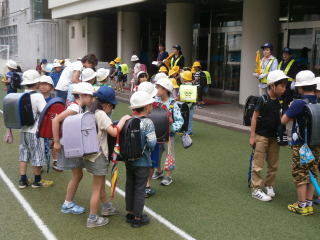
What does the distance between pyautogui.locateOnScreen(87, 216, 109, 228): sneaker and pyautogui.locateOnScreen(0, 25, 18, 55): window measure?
37.8m

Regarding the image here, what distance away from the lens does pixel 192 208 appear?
5.02 m

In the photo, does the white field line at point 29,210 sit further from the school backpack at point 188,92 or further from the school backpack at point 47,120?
the school backpack at point 188,92

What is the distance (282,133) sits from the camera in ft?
16.6

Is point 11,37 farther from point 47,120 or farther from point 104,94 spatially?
point 104,94

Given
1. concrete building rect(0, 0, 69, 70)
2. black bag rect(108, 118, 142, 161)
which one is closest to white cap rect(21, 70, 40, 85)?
black bag rect(108, 118, 142, 161)

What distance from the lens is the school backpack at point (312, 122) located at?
447 cm

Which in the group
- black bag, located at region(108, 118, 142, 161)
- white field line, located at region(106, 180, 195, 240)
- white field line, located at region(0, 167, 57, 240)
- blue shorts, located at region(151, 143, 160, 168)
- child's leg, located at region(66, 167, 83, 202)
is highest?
black bag, located at region(108, 118, 142, 161)

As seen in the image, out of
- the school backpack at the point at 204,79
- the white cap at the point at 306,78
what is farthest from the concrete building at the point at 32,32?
the white cap at the point at 306,78

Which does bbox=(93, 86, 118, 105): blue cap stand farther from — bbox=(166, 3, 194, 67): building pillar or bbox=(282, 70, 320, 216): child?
bbox=(166, 3, 194, 67): building pillar

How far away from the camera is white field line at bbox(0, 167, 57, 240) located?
4.26 meters

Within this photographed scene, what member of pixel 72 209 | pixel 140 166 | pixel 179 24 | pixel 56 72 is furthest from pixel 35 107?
pixel 179 24

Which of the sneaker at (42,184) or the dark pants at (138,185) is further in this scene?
the sneaker at (42,184)

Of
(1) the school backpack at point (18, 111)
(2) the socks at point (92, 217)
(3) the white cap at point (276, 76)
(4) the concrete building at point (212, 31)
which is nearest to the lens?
(2) the socks at point (92, 217)

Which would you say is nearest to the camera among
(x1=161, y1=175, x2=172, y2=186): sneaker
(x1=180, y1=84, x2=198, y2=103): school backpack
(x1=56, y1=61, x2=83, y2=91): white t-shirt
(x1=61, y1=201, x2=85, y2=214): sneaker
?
(x1=61, y1=201, x2=85, y2=214): sneaker
